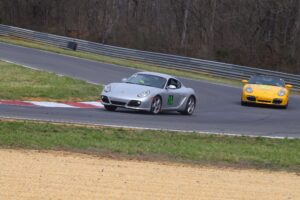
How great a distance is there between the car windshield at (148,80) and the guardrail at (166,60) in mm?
19097

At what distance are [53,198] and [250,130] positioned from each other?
35.7ft

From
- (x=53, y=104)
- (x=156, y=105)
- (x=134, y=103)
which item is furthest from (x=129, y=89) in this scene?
(x=53, y=104)

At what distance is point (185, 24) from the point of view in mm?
60094

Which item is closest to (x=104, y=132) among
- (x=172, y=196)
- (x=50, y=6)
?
(x=172, y=196)

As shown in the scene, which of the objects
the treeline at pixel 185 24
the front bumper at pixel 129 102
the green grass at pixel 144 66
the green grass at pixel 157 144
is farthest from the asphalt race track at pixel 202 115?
the treeline at pixel 185 24

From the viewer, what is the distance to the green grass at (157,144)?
1259 centimetres

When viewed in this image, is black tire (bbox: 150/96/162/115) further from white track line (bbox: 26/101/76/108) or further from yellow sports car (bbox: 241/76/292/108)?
yellow sports car (bbox: 241/76/292/108)

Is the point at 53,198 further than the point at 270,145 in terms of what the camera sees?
No

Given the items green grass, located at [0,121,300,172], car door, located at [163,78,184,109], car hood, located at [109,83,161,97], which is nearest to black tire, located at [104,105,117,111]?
car hood, located at [109,83,161,97]

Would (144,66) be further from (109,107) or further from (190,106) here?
(109,107)

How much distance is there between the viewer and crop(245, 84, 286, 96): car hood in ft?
90.8

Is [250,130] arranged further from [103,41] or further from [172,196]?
[103,41]

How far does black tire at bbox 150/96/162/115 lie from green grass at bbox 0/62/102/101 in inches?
133

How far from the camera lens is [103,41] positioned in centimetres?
5947
